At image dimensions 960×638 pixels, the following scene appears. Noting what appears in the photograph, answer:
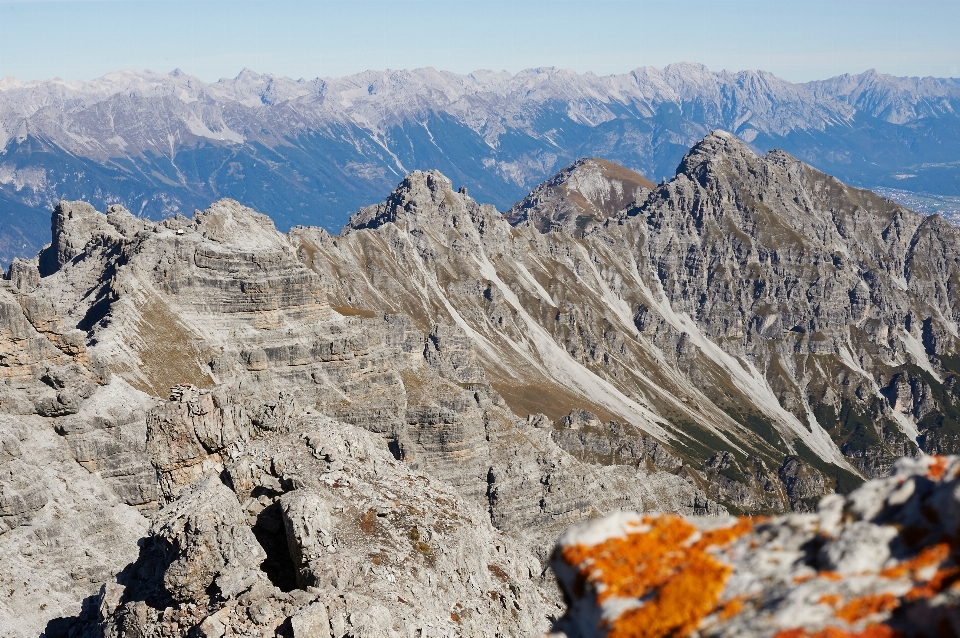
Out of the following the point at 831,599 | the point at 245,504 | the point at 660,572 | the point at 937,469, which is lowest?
the point at 245,504

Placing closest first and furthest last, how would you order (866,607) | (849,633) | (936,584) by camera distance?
(849,633), (936,584), (866,607)

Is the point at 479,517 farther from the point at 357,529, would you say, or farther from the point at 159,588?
the point at 159,588

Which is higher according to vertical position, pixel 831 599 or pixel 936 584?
pixel 936 584

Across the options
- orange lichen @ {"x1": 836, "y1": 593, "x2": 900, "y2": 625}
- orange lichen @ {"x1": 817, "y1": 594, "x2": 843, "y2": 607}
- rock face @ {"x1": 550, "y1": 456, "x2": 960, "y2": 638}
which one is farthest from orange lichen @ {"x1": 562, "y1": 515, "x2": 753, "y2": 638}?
orange lichen @ {"x1": 836, "y1": 593, "x2": 900, "y2": 625}

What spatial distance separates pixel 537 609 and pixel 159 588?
26.3 metres

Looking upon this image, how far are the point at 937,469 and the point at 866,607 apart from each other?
3786mm

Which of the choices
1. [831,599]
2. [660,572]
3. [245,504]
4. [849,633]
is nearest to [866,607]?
[831,599]

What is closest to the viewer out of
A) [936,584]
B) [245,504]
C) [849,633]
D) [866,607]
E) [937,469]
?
[849,633]

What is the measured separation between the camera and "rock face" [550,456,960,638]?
15.2 metres

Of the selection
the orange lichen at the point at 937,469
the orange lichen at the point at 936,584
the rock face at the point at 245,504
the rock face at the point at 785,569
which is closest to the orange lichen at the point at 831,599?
the rock face at the point at 785,569

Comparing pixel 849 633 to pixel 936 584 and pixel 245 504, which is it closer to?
pixel 936 584

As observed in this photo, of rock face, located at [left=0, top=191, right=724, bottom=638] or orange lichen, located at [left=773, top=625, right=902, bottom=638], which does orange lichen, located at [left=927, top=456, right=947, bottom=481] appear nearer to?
orange lichen, located at [left=773, top=625, right=902, bottom=638]

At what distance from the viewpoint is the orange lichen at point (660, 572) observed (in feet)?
54.7

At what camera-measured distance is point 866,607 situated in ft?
50.1
